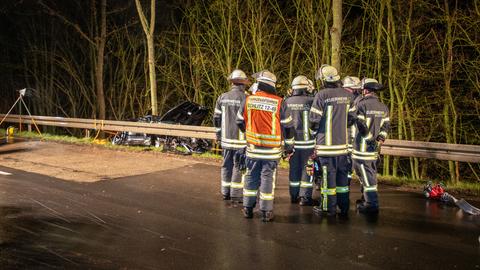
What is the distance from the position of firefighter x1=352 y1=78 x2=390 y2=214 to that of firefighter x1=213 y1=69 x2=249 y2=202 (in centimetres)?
179

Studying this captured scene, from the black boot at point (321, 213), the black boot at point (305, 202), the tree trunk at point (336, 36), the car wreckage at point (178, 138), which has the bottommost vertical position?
the black boot at point (321, 213)

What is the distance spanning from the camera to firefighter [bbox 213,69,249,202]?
7168 millimetres

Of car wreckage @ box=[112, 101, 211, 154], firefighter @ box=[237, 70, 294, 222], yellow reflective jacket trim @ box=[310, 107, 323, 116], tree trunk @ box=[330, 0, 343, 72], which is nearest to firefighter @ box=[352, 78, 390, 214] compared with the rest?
yellow reflective jacket trim @ box=[310, 107, 323, 116]

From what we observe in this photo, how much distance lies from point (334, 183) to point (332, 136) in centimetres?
68

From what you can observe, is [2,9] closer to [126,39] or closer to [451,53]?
[126,39]

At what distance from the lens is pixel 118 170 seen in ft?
33.3

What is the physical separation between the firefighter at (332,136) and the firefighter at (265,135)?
51cm

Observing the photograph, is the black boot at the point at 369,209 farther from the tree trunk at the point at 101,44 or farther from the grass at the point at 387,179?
the tree trunk at the point at 101,44

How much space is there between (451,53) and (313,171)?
34.9 ft

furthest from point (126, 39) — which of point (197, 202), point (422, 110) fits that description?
point (197, 202)

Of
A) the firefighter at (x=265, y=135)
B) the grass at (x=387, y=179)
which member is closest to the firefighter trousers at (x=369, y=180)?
the firefighter at (x=265, y=135)

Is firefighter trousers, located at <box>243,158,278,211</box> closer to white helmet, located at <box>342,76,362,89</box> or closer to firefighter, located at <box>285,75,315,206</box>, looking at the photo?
firefighter, located at <box>285,75,315,206</box>

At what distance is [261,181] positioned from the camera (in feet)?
20.8

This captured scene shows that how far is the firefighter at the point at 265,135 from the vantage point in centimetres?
630
